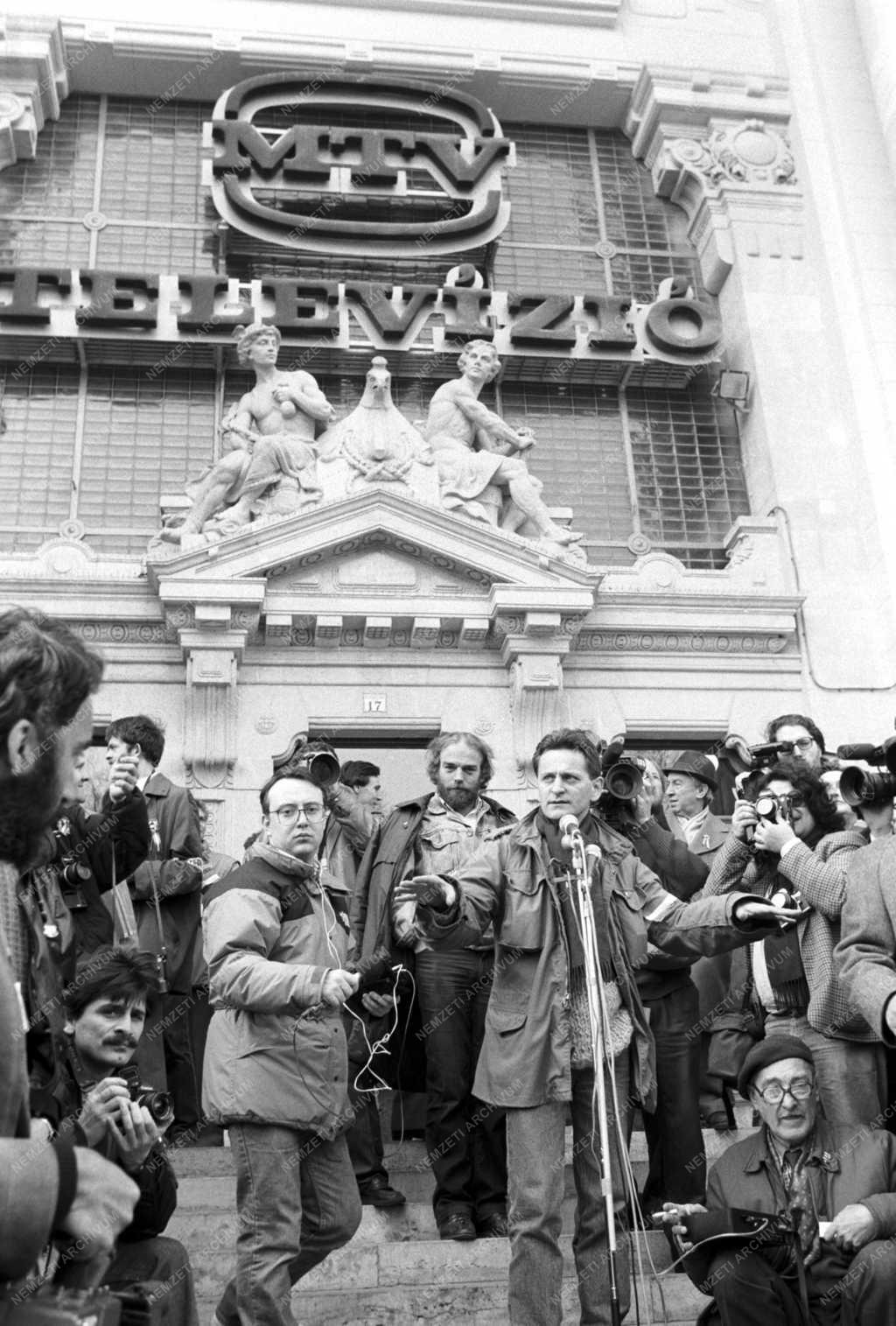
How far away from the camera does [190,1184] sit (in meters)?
6.06

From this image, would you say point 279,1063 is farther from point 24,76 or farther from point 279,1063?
point 24,76

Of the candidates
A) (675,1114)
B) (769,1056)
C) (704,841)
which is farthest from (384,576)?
(769,1056)

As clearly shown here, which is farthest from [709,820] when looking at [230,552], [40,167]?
[40,167]

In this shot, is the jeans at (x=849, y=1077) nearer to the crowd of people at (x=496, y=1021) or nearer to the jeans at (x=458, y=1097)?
the crowd of people at (x=496, y=1021)

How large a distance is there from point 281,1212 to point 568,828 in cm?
171

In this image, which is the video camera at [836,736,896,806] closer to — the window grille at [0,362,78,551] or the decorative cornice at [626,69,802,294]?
the window grille at [0,362,78,551]

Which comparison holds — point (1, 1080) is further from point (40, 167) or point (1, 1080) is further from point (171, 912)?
point (40, 167)

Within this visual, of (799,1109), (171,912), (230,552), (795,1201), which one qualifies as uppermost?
(230,552)

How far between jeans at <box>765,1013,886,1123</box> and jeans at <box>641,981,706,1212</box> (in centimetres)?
87

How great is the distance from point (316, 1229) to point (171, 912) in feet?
7.73

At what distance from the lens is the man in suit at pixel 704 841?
271 inches

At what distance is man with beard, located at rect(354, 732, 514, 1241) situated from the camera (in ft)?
18.9

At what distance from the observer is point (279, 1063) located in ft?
15.7

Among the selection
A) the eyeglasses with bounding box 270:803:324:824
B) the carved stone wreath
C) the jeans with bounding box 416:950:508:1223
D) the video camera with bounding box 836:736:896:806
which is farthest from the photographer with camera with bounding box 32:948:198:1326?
the carved stone wreath
